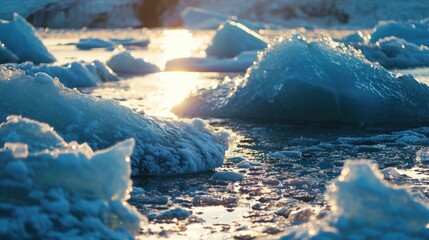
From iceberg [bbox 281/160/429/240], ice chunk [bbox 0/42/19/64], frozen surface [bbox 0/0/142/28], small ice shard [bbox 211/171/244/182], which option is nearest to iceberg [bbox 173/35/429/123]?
small ice shard [bbox 211/171/244/182]

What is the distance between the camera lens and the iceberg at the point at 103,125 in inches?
185

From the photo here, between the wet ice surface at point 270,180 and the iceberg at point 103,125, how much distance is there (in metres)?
0.15

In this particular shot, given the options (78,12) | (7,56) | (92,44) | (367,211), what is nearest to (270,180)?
(367,211)

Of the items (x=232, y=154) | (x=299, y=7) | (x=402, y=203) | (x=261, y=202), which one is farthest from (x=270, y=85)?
(x=299, y=7)

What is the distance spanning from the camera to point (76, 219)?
2.70 meters

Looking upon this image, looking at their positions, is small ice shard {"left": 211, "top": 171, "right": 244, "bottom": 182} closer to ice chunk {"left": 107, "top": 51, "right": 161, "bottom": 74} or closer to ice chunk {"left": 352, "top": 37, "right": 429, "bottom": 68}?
ice chunk {"left": 107, "top": 51, "right": 161, "bottom": 74}

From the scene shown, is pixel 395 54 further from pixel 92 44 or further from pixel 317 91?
pixel 92 44

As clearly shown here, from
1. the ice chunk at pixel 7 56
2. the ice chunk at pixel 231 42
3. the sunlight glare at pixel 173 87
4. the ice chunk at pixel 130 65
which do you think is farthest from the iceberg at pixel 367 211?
the ice chunk at pixel 231 42

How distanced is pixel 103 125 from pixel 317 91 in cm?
284

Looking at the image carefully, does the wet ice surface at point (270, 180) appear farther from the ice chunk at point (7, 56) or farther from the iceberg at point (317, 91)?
the ice chunk at point (7, 56)

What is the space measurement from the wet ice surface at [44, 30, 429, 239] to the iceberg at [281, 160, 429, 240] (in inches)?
17.3

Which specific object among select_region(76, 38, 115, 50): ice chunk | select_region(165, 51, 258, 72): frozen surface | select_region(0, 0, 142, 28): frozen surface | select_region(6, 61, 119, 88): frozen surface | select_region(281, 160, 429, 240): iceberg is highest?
select_region(0, 0, 142, 28): frozen surface

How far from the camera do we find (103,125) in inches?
189

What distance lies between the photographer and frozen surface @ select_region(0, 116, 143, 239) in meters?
2.69
